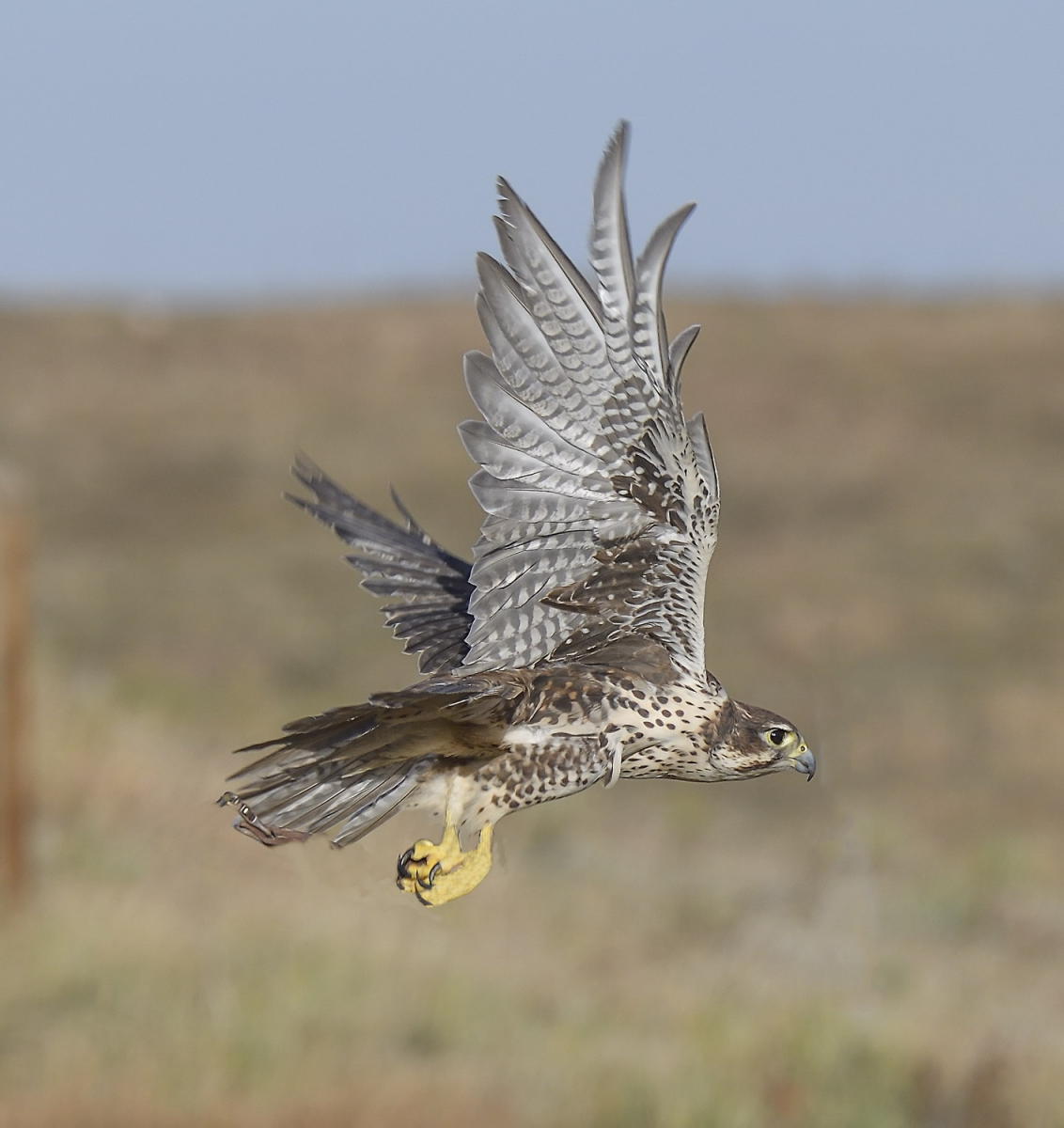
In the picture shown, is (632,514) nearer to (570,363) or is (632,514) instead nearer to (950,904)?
(570,363)

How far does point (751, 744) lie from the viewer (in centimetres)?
Result: 248

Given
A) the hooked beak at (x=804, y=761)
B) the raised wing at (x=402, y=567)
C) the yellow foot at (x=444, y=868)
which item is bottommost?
the yellow foot at (x=444, y=868)

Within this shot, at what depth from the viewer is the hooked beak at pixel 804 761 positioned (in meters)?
2.54

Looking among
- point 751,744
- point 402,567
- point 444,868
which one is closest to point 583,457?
point 751,744

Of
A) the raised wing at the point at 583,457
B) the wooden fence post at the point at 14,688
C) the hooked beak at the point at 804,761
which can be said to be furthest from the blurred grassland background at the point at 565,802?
the wooden fence post at the point at 14,688

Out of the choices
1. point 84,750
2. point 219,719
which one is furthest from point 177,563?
point 84,750

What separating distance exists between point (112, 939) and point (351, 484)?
25.6 m

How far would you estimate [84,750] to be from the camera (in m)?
16.8

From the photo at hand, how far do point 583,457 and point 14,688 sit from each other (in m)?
11.1

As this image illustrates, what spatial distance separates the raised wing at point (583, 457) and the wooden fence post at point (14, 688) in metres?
10.4

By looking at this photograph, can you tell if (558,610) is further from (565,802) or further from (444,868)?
(565,802)

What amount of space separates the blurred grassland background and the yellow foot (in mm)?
30

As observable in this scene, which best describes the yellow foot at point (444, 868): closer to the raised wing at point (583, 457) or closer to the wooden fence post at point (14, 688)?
the raised wing at point (583, 457)

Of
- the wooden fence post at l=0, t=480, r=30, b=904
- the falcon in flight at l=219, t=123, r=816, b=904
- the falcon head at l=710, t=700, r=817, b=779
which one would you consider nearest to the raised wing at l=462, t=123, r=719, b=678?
the falcon in flight at l=219, t=123, r=816, b=904
